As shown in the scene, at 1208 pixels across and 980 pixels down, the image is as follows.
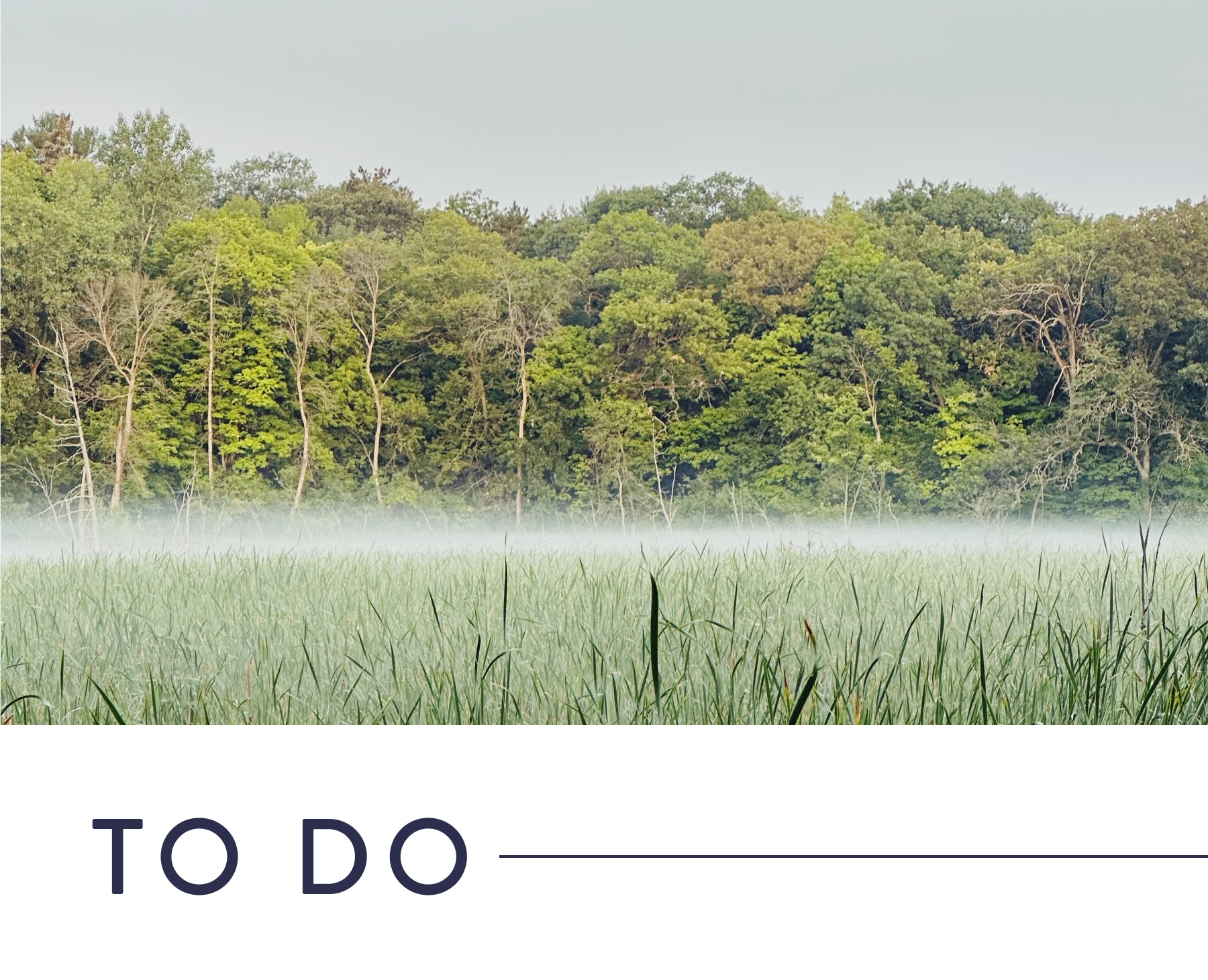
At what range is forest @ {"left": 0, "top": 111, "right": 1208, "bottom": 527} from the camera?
477 inches

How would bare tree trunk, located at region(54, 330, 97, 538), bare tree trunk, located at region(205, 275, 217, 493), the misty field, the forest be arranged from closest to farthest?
the misty field < bare tree trunk, located at region(54, 330, 97, 538) < the forest < bare tree trunk, located at region(205, 275, 217, 493)

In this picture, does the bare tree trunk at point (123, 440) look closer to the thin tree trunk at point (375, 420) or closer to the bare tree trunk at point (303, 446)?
the bare tree trunk at point (303, 446)

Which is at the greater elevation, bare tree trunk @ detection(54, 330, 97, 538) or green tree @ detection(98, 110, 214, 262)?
green tree @ detection(98, 110, 214, 262)

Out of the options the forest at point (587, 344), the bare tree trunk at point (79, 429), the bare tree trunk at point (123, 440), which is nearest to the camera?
the bare tree trunk at point (79, 429)

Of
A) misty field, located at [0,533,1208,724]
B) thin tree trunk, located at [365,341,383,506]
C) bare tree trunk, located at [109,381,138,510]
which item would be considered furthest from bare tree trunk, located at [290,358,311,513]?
misty field, located at [0,533,1208,724]

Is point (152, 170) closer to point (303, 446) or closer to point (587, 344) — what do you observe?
point (303, 446)

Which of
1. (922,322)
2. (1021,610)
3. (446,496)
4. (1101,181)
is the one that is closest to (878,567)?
(1021,610)

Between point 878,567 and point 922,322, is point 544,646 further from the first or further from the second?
point 922,322

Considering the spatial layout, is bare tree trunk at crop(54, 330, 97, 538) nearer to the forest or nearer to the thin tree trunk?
the forest

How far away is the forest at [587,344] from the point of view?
1212 cm

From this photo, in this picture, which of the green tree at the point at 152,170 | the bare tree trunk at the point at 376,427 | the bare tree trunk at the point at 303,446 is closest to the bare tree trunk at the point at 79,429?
the green tree at the point at 152,170
